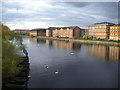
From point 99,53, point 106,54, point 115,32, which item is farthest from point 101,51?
point 115,32

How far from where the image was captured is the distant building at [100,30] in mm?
49750

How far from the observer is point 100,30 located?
2035 inches

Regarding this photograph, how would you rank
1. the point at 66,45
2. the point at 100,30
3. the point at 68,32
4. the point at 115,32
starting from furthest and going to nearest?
the point at 68,32 → the point at 100,30 → the point at 115,32 → the point at 66,45

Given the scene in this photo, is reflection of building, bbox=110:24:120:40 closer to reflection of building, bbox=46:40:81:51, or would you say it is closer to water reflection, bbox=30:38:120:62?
water reflection, bbox=30:38:120:62

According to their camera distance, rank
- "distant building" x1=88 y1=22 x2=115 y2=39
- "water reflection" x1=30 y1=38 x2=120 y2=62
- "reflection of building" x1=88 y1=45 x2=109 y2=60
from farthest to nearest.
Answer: "distant building" x1=88 y1=22 x2=115 y2=39 → "reflection of building" x1=88 y1=45 x2=109 y2=60 → "water reflection" x1=30 y1=38 x2=120 y2=62

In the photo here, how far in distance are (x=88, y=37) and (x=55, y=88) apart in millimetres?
42931

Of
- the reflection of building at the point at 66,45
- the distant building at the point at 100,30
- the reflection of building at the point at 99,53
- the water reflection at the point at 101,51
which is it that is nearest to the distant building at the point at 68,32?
the distant building at the point at 100,30

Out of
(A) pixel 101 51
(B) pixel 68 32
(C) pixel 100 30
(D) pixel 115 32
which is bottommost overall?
(A) pixel 101 51

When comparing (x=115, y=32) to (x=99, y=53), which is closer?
(x=99, y=53)

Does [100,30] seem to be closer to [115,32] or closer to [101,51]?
[115,32]

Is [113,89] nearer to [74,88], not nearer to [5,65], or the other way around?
[74,88]

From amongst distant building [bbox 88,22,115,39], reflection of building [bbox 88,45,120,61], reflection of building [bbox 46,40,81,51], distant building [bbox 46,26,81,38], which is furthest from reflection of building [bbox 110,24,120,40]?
distant building [bbox 46,26,81,38]

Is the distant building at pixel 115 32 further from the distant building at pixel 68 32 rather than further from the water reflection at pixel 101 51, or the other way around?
the distant building at pixel 68 32

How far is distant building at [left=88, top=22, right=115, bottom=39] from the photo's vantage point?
49.8 m
